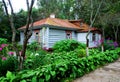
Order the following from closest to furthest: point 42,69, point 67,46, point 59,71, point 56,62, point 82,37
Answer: point 42,69, point 59,71, point 56,62, point 67,46, point 82,37

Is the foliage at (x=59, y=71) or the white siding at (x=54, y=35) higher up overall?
the white siding at (x=54, y=35)

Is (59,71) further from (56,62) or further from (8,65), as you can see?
(8,65)

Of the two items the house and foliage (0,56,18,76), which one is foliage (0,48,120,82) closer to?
foliage (0,56,18,76)

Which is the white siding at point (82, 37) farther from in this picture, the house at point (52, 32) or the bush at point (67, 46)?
the bush at point (67, 46)

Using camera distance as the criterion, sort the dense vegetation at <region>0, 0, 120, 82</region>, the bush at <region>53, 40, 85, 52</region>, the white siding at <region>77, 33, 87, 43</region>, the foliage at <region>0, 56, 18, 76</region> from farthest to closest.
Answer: the white siding at <region>77, 33, 87, 43</region>, the bush at <region>53, 40, 85, 52</region>, the foliage at <region>0, 56, 18, 76</region>, the dense vegetation at <region>0, 0, 120, 82</region>

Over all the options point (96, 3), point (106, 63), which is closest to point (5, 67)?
point (106, 63)

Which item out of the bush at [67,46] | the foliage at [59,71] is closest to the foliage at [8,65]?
the foliage at [59,71]

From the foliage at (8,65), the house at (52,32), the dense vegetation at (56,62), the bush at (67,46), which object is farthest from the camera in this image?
the house at (52,32)

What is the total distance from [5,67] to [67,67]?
6.25 feet

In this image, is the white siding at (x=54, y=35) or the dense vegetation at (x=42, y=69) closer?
the dense vegetation at (x=42, y=69)

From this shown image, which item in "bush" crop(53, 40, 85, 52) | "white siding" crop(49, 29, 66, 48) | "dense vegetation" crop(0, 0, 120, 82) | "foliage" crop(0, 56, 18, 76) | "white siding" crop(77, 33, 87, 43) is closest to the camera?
"dense vegetation" crop(0, 0, 120, 82)

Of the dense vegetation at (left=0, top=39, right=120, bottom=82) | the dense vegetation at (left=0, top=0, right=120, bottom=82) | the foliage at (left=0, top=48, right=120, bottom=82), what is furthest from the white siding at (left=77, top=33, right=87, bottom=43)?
the dense vegetation at (left=0, top=39, right=120, bottom=82)

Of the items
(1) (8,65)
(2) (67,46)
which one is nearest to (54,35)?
(2) (67,46)

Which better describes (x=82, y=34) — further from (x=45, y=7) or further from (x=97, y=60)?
(x=45, y=7)
